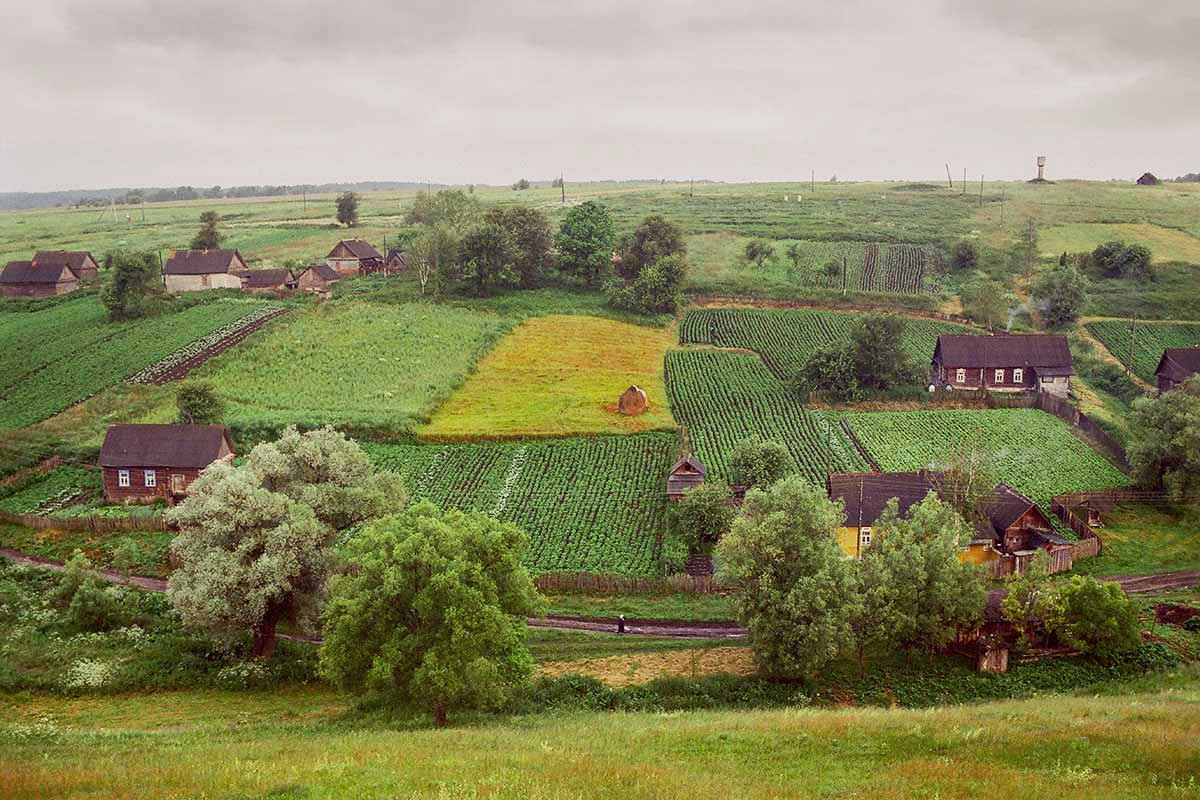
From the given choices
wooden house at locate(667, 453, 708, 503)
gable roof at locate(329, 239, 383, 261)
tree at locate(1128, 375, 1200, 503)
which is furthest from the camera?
gable roof at locate(329, 239, 383, 261)

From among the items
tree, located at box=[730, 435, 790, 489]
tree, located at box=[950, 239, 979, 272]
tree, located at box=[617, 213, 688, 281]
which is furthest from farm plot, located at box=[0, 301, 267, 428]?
tree, located at box=[950, 239, 979, 272]

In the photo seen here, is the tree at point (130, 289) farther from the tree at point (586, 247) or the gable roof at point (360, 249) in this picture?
the tree at point (586, 247)

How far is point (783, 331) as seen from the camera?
288 ft

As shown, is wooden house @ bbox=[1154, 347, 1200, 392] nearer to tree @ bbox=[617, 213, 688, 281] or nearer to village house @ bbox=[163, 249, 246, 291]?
tree @ bbox=[617, 213, 688, 281]

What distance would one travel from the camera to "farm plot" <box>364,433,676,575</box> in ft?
153

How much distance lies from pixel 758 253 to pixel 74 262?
74369 millimetres

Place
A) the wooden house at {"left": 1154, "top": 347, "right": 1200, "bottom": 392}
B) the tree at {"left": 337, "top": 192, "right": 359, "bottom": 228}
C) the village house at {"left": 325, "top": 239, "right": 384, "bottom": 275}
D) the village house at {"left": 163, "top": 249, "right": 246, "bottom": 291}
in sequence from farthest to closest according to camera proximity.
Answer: the tree at {"left": 337, "top": 192, "right": 359, "bottom": 228} < the village house at {"left": 325, "top": 239, "right": 384, "bottom": 275} < the village house at {"left": 163, "top": 249, "right": 246, "bottom": 291} < the wooden house at {"left": 1154, "top": 347, "right": 1200, "bottom": 392}

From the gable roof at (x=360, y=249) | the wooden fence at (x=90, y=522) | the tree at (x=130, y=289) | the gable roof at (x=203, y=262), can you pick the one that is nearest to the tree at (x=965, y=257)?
the gable roof at (x=360, y=249)

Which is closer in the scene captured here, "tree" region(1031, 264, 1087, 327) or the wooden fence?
the wooden fence

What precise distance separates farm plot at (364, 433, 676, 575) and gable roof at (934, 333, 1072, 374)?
2694cm

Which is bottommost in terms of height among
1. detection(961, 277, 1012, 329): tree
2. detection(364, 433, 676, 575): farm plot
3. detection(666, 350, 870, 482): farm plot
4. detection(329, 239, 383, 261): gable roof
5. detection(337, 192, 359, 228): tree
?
detection(364, 433, 676, 575): farm plot

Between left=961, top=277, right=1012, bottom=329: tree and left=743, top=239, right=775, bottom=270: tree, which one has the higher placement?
left=743, top=239, right=775, bottom=270: tree

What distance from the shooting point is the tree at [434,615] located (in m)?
28.1

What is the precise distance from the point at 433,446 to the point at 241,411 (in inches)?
550
